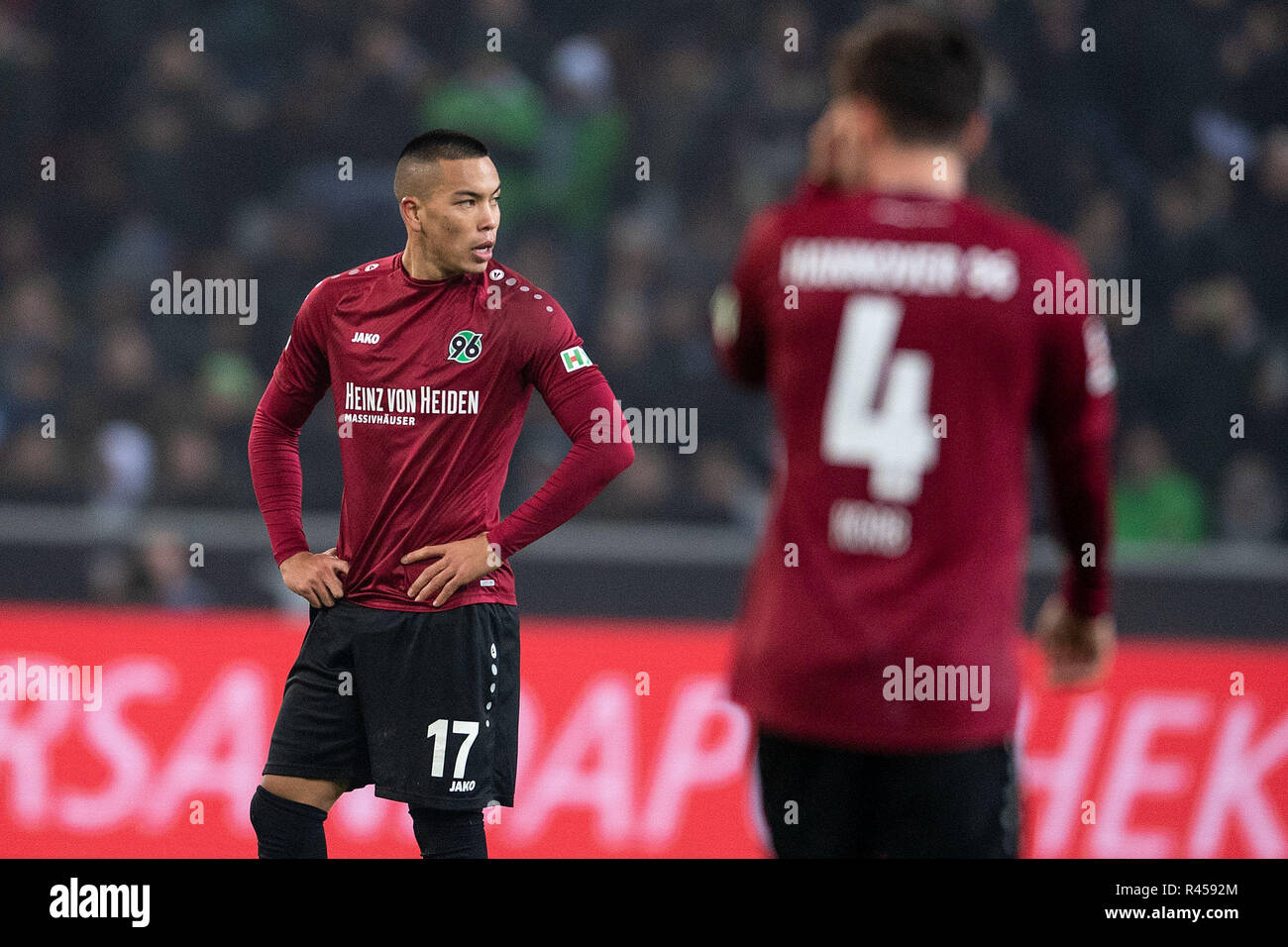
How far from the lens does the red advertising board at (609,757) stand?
598 centimetres

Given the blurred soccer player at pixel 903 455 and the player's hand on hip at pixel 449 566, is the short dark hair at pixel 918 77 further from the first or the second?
the player's hand on hip at pixel 449 566

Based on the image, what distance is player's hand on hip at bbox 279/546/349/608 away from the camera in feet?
13.4

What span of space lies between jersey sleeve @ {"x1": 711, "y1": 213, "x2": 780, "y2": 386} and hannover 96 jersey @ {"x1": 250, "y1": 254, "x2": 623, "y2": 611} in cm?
147

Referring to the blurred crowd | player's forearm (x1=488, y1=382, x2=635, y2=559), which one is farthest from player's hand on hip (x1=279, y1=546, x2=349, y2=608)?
the blurred crowd

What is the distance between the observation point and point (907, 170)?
246cm

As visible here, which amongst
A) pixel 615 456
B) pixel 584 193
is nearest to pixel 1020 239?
pixel 615 456

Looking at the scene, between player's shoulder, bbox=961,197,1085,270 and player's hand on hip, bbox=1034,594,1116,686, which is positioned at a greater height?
player's shoulder, bbox=961,197,1085,270

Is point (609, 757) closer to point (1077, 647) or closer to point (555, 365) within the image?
point (555, 365)

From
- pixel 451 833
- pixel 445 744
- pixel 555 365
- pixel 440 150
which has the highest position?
pixel 440 150

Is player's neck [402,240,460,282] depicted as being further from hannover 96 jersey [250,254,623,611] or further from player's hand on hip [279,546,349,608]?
player's hand on hip [279,546,349,608]

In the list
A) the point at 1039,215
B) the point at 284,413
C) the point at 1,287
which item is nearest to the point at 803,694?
the point at 284,413

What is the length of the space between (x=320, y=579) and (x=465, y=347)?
71cm

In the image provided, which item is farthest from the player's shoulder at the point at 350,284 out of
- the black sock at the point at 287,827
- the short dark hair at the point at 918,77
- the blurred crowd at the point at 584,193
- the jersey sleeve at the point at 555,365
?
the blurred crowd at the point at 584,193

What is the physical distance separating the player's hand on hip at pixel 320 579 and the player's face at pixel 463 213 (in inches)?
32.9
